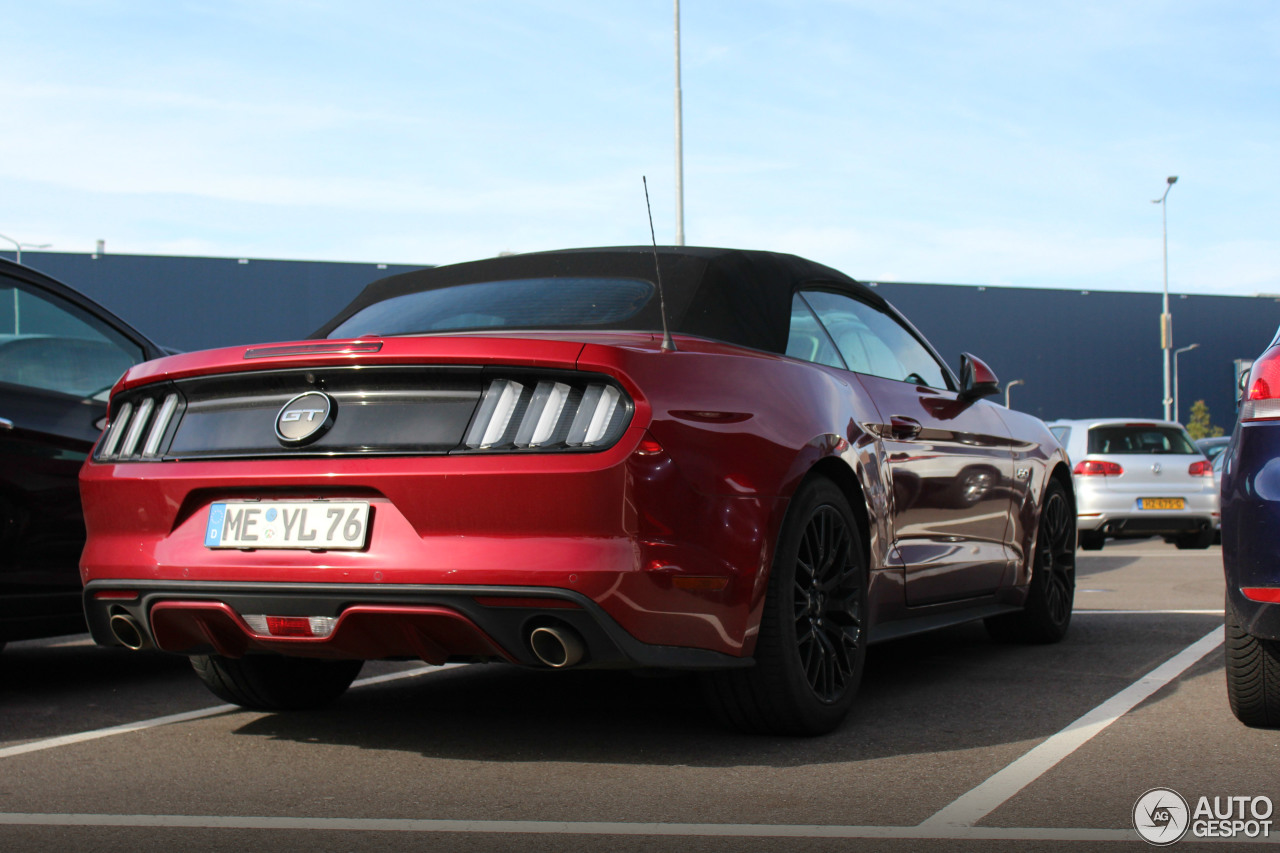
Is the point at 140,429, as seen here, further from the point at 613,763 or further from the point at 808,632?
the point at 808,632

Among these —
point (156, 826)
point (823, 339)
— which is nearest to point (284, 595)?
point (156, 826)

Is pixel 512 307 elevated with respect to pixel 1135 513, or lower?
elevated

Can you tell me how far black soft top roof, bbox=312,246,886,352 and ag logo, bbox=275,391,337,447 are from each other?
930mm

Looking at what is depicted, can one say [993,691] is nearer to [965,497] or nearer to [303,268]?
[965,497]

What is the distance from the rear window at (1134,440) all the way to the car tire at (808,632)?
11.7 metres

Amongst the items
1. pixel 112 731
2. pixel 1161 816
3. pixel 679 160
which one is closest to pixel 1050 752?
pixel 1161 816

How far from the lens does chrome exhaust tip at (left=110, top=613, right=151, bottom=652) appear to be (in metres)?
3.85

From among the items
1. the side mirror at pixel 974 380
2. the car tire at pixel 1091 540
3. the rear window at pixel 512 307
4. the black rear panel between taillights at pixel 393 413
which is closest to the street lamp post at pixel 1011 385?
the car tire at pixel 1091 540

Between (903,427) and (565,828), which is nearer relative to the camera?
(565,828)

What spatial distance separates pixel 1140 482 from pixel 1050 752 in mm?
11857

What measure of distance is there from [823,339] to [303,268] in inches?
2344

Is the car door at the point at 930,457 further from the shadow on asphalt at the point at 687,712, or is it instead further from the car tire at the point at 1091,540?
the car tire at the point at 1091,540

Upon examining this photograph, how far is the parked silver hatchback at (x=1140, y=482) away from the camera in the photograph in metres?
14.8

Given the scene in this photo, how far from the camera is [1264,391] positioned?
12.5ft
